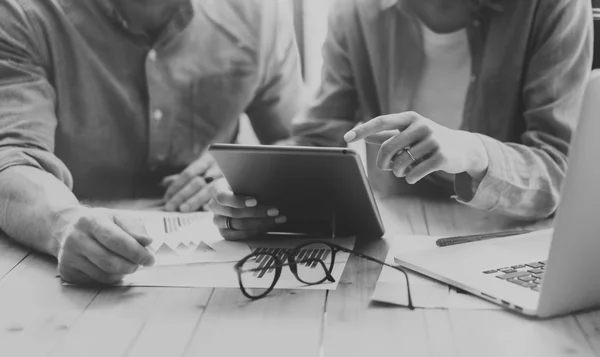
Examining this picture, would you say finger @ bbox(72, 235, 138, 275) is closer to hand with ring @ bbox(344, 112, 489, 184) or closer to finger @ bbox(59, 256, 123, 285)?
finger @ bbox(59, 256, 123, 285)

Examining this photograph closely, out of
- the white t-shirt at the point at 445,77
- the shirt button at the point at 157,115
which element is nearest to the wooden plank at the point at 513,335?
the white t-shirt at the point at 445,77

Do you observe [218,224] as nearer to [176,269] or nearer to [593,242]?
[176,269]

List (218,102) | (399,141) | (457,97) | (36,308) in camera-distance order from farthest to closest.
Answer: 1. (218,102)
2. (457,97)
3. (399,141)
4. (36,308)

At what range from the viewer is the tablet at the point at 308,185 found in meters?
1.04

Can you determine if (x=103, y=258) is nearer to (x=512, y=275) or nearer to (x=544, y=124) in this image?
(x=512, y=275)

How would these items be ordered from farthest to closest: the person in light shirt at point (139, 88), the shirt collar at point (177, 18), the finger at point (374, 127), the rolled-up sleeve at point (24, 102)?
the shirt collar at point (177, 18)
the person in light shirt at point (139, 88)
the rolled-up sleeve at point (24, 102)
the finger at point (374, 127)

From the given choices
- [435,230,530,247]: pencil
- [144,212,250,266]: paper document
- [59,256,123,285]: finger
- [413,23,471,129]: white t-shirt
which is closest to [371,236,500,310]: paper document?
[435,230,530,247]: pencil

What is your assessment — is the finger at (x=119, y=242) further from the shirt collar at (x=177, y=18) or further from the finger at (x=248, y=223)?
the shirt collar at (x=177, y=18)

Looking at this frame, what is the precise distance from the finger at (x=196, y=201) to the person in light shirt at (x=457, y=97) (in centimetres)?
19

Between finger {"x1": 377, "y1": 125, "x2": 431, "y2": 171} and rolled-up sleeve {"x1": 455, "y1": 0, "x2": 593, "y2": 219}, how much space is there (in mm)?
204

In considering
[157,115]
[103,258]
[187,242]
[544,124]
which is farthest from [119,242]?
[544,124]

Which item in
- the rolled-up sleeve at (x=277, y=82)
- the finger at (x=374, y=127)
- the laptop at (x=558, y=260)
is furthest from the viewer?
the rolled-up sleeve at (x=277, y=82)

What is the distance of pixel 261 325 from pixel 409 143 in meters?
0.34

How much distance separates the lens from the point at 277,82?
169cm
